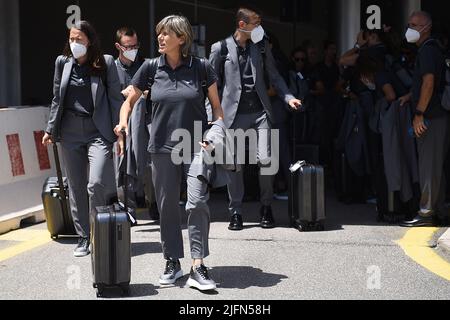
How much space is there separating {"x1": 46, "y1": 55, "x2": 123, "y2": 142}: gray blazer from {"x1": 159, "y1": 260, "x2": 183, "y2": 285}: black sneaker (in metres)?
1.36

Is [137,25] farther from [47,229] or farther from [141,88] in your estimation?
Result: [141,88]

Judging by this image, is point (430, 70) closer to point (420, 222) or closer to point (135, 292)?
point (420, 222)

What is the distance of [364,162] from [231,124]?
2.11 meters

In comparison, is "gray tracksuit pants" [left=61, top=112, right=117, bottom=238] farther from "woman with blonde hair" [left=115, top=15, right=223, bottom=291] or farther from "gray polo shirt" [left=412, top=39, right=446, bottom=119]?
"gray polo shirt" [left=412, top=39, right=446, bottom=119]

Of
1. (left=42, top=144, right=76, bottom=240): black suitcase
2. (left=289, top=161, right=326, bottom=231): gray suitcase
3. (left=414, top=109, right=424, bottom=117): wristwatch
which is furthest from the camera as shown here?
(left=289, top=161, right=326, bottom=231): gray suitcase

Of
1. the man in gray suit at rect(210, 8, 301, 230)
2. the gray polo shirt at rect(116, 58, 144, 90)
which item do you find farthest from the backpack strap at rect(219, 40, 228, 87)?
the gray polo shirt at rect(116, 58, 144, 90)

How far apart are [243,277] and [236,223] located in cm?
187

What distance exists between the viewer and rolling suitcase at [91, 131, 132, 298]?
5.72 metres

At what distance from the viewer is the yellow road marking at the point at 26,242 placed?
7257 mm

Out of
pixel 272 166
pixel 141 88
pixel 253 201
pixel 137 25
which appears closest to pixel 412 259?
pixel 272 166

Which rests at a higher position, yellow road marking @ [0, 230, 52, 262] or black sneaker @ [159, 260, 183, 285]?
black sneaker @ [159, 260, 183, 285]

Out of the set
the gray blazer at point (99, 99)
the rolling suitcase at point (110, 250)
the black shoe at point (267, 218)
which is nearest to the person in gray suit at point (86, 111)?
the gray blazer at point (99, 99)

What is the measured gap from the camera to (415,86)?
7984 millimetres

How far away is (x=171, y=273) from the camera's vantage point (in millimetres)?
6078
